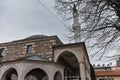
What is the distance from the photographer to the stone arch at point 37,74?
11.9 meters

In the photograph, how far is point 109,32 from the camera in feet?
19.3

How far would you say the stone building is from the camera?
11.2 m

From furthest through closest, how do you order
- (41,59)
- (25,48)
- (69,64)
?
(69,64) → (25,48) → (41,59)

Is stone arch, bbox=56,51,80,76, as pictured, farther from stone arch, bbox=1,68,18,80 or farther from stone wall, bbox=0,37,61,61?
stone arch, bbox=1,68,18,80

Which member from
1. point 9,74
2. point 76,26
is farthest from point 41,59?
point 76,26

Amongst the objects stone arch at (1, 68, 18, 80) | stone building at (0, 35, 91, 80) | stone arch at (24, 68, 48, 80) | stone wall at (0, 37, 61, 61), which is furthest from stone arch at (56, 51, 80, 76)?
stone arch at (1, 68, 18, 80)

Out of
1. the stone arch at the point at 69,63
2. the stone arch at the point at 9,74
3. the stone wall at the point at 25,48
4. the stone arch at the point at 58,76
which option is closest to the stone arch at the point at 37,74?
the stone arch at the point at 58,76

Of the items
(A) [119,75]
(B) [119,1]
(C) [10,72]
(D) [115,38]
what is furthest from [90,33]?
(A) [119,75]

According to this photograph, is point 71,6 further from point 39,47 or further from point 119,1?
point 39,47

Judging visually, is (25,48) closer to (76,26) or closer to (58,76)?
(58,76)

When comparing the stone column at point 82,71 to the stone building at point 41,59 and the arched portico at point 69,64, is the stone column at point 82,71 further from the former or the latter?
the arched portico at point 69,64

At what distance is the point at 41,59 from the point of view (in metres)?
12.6

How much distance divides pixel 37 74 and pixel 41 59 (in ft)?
4.26

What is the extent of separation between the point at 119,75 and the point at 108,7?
24.8 meters
